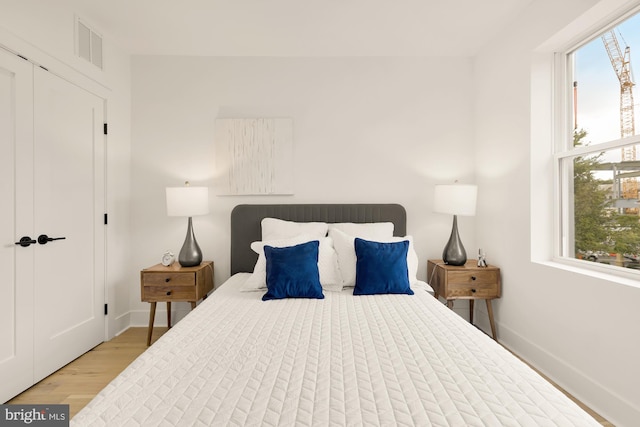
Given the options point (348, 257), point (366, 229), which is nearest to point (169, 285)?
point (348, 257)

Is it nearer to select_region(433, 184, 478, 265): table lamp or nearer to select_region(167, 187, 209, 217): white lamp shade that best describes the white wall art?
select_region(167, 187, 209, 217): white lamp shade

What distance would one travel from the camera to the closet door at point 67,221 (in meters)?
2.30

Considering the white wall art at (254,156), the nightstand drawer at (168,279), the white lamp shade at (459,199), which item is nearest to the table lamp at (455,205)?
the white lamp shade at (459,199)

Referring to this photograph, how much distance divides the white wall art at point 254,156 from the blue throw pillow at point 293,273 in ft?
3.32

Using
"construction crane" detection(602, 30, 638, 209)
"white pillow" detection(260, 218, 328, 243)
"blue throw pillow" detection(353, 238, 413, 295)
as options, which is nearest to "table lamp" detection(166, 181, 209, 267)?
"white pillow" detection(260, 218, 328, 243)

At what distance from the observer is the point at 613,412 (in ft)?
6.07

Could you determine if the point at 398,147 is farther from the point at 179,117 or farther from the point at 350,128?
the point at 179,117

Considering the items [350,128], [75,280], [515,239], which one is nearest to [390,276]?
[515,239]

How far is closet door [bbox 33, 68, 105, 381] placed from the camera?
2.30 meters

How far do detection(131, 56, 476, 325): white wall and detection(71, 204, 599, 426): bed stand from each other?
1.54 metres

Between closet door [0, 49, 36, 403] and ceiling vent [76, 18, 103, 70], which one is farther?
ceiling vent [76, 18, 103, 70]

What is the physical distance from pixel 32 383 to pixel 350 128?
312 cm

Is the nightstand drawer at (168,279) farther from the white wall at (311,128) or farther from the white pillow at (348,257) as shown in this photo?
the white pillow at (348,257)

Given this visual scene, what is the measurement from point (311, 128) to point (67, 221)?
2163 mm
